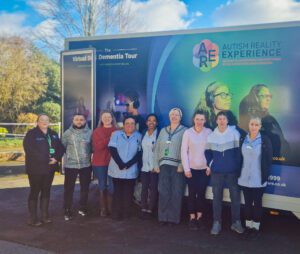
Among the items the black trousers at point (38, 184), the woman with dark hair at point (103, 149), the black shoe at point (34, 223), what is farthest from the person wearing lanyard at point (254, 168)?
the black shoe at point (34, 223)

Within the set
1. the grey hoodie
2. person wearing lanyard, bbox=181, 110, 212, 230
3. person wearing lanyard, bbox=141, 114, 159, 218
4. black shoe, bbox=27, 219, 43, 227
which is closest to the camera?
person wearing lanyard, bbox=181, 110, 212, 230

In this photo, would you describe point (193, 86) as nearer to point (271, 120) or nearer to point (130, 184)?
point (271, 120)

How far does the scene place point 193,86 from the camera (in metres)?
5.37

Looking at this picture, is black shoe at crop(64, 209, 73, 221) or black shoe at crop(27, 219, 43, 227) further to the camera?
black shoe at crop(64, 209, 73, 221)

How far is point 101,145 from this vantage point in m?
5.78

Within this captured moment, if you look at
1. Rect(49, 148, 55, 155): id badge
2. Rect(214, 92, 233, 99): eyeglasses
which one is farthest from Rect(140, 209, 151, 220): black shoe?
Rect(214, 92, 233, 99): eyeglasses

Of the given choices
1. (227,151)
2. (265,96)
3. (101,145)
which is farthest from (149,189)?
(265,96)

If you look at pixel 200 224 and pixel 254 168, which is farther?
pixel 200 224

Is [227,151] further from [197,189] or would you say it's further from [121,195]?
[121,195]

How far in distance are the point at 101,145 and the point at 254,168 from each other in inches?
90.9

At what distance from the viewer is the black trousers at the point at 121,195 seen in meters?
5.79

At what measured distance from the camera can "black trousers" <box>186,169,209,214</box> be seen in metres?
5.27

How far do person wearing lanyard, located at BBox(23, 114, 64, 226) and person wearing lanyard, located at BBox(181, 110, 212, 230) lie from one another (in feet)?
6.28

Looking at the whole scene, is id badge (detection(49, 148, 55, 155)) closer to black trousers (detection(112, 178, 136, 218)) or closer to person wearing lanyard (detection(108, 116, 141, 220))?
person wearing lanyard (detection(108, 116, 141, 220))
